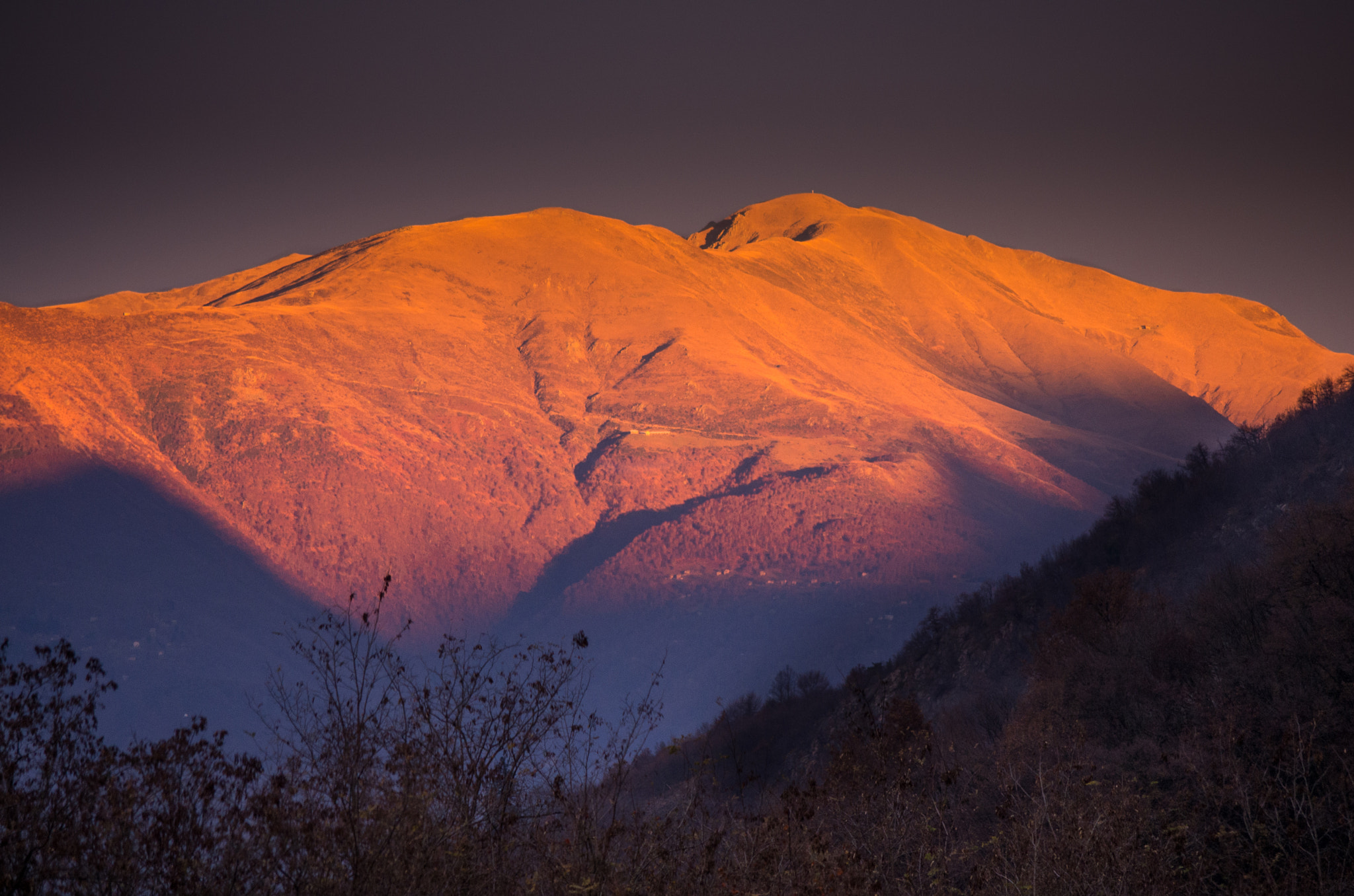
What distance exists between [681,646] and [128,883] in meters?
137

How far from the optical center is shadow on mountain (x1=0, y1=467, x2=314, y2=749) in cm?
12681

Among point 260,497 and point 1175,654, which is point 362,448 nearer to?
point 260,497

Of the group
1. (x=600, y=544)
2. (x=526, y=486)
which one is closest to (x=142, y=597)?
(x=526, y=486)

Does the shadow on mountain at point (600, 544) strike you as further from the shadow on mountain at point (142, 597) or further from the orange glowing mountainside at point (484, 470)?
the shadow on mountain at point (142, 597)

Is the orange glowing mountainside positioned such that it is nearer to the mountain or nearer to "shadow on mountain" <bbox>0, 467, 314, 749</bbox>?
the mountain

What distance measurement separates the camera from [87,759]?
848 centimetres

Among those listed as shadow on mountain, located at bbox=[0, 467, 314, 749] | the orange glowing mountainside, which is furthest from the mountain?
shadow on mountain, located at bbox=[0, 467, 314, 749]

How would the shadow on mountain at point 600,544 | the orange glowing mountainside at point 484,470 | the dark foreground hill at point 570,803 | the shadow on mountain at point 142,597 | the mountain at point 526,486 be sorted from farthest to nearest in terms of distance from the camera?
the shadow on mountain at point 600,544 → the orange glowing mountainside at point 484,470 → the mountain at point 526,486 → the shadow on mountain at point 142,597 → the dark foreground hill at point 570,803

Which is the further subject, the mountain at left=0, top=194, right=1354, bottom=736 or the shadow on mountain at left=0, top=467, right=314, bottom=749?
the mountain at left=0, top=194, right=1354, bottom=736

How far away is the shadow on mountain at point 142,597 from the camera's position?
12681 centimetres

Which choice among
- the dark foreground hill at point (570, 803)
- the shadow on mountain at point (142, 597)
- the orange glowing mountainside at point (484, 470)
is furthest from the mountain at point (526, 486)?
the dark foreground hill at point (570, 803)

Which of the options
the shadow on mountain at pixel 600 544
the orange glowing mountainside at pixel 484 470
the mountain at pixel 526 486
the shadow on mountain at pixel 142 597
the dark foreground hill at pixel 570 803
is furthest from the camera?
the shadow on mountain at pixel 600 544

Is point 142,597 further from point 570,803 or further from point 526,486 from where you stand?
point 570,803

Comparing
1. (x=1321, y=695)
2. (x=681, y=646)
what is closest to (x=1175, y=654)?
(x=1321, y=695)
